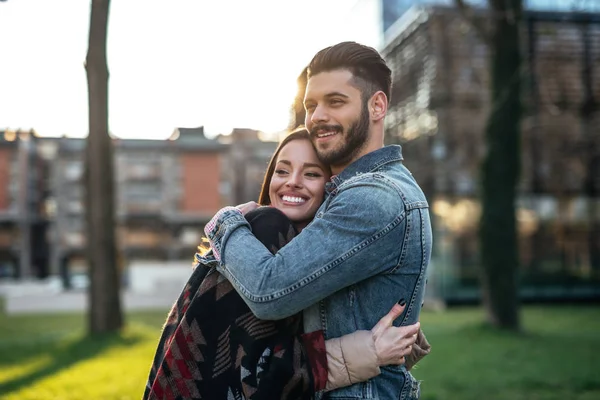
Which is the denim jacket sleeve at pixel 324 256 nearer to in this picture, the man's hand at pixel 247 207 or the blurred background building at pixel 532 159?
the man's hand at pixel 247 207

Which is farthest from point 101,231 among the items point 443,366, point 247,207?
point 247,207

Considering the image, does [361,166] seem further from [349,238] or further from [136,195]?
[136,195]

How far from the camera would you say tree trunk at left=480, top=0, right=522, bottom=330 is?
13188 mm

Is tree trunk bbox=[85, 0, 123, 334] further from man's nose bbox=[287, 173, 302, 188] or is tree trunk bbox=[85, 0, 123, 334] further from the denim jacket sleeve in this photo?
the denim jacket sleeve

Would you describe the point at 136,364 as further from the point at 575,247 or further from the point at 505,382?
the point at 575,247

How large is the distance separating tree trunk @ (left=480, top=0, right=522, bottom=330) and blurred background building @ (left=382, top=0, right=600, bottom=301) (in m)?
10.9

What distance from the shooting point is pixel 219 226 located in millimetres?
2238

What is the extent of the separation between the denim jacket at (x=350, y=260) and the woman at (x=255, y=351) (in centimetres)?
6

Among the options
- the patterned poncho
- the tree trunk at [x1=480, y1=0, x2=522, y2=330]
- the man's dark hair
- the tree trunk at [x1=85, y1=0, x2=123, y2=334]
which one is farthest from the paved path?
the man's dark hair

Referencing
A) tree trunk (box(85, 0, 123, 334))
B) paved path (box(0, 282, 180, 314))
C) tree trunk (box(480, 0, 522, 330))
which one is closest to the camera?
tree trunk (box(85, 0, 123, 334))

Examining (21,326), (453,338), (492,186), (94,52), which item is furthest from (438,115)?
(94,52)

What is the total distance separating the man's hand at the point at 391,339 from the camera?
2.12 m

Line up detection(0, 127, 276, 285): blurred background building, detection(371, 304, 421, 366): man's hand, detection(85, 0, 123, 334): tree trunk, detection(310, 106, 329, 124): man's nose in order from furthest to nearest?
detection(0, 127, 276, 285): blurred background building < detection(85, 0, 123, 334): tree trunk < detection(310, 106, 329, 124): man's nose < detection(371, 304, 421, 366): man's hand

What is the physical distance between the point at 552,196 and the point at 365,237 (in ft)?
81.6
